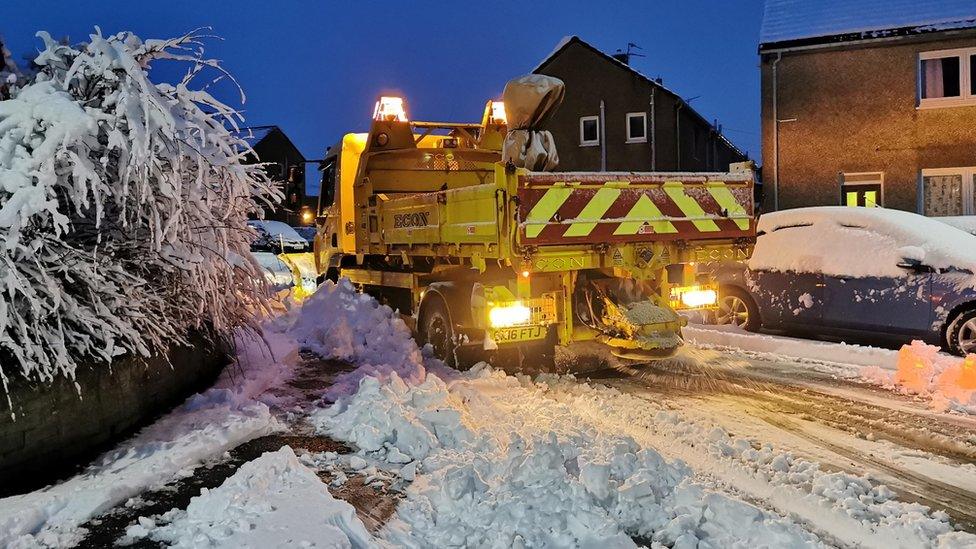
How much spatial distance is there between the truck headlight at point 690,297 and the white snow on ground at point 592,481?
1.76 metres

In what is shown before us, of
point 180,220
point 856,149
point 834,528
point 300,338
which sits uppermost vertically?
point 856,149

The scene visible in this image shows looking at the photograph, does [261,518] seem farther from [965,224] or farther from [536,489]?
[965,224]

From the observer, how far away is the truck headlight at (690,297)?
26.1 feet

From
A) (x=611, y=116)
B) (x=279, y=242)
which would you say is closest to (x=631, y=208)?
(x=279, y=242)

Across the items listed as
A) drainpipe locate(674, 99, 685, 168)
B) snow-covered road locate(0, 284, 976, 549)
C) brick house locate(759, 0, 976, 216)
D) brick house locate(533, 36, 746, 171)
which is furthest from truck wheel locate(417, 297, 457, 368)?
drainpipe locate(674, 99, 685, 168)

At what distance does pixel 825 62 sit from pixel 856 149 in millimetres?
2143

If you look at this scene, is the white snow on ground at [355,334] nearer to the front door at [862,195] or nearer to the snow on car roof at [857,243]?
the snow on car roof at [857,243]

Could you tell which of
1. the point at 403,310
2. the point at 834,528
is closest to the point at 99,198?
the point at 834,528

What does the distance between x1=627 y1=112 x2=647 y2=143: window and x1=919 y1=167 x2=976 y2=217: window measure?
10.7 metres

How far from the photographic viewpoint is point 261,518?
379 centimetres

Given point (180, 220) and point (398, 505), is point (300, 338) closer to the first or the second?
point (180, 220)

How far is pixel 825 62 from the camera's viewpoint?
17656mm

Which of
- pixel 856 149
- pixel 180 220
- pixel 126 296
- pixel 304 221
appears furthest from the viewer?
pixel 856 149

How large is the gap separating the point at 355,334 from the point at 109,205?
15.8 ft
